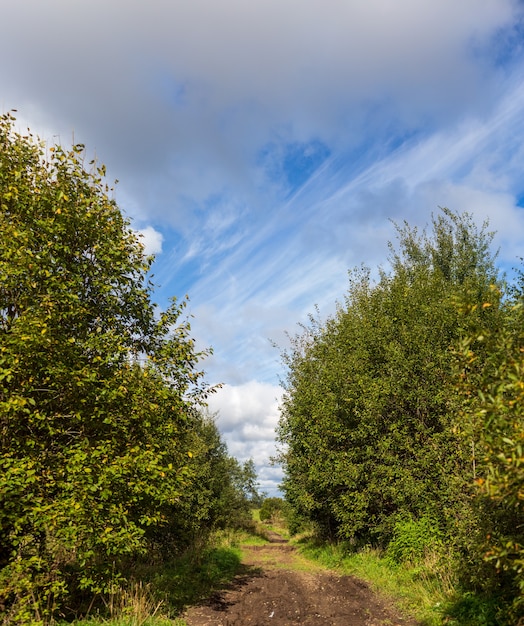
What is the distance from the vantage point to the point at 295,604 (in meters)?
12.4

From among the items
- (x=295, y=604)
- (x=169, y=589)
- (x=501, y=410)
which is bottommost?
(x=295, y=604)

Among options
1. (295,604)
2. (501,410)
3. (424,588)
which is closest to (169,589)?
(295,604)

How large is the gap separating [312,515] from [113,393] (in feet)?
62.1

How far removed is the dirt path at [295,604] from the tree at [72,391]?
12.6ft

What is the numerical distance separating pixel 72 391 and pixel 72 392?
0.17 ft

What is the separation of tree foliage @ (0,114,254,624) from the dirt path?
3.63 metres

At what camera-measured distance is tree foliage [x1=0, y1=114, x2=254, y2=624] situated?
8008 mm

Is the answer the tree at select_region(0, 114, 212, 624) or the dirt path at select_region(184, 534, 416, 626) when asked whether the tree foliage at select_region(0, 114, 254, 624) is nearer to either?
the tree at select_region(0, 114, 212, 624)

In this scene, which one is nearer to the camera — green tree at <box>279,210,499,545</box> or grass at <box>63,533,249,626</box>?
grass at <box>63,533,249,626</box>

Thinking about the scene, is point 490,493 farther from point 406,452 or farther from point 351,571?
point 351,571

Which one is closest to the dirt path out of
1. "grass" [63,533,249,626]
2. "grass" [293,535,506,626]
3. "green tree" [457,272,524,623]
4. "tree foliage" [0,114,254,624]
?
"grass" [293,535,506,626]

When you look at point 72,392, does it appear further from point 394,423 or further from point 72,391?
point 394,423

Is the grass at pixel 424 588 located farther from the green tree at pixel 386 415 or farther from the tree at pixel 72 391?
the tree at pixel 72 391

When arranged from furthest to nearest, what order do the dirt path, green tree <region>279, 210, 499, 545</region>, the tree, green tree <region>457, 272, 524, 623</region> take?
green tree <region>279, 210, 499, 545</region>, the dirt path, the tree, green tree <region>457, 272, 524, 623</region>
